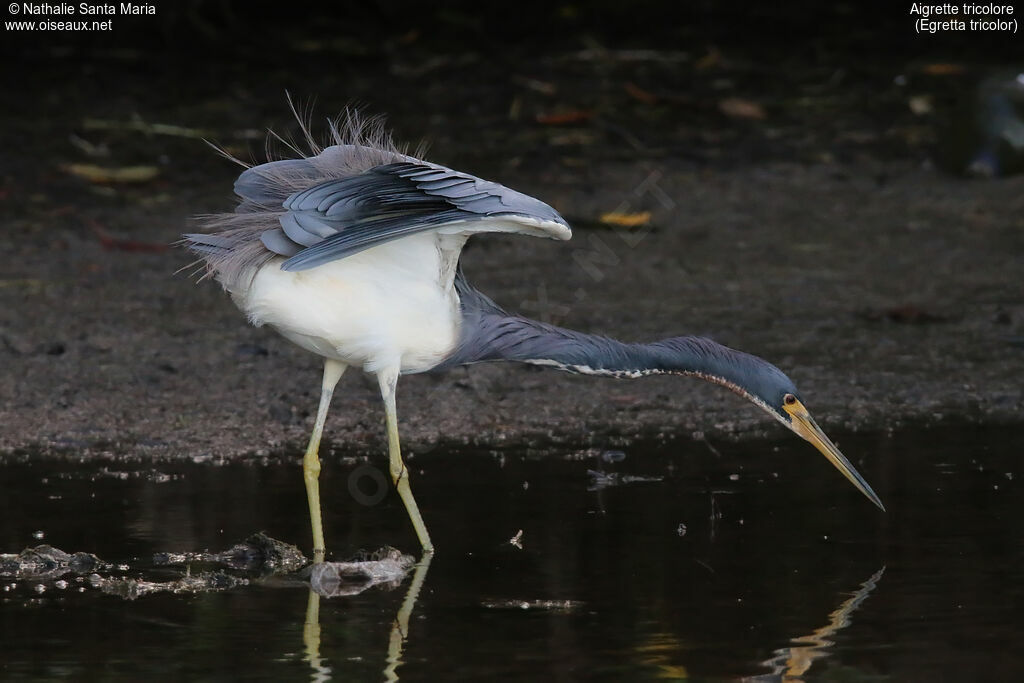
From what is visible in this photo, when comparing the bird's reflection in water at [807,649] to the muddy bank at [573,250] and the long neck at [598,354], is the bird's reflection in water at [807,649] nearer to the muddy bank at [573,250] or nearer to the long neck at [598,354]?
the long neck at [598,354]

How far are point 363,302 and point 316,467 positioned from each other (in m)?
0.67

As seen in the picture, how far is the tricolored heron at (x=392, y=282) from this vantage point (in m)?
6.15

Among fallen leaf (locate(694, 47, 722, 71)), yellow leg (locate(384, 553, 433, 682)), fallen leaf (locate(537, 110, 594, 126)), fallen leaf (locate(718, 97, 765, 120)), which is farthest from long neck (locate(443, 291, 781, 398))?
fallen leaf (locate(694, 47, 722, 71))

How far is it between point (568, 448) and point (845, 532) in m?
1.53

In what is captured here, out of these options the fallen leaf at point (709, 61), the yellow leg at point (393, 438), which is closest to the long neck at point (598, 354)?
the yellow leg at point (393, 438)

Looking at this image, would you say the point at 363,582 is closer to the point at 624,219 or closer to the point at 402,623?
the point at 402,623

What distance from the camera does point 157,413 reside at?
791 cm

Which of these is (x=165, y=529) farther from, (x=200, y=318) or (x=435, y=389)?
(x=200, y=318)

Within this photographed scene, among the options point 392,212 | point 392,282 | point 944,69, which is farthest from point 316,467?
point 944,69

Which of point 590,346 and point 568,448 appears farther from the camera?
point 568,448

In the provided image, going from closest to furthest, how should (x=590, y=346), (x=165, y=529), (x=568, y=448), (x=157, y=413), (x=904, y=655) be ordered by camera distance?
(x=904, y=655) → (x=165, y=529) → (x=590, y=346) → (x=568, y=448) → (x=157, y=413)

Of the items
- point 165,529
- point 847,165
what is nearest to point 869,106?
point 847,165

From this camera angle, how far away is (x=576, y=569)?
229 inches

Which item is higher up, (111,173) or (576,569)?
(111,173)
